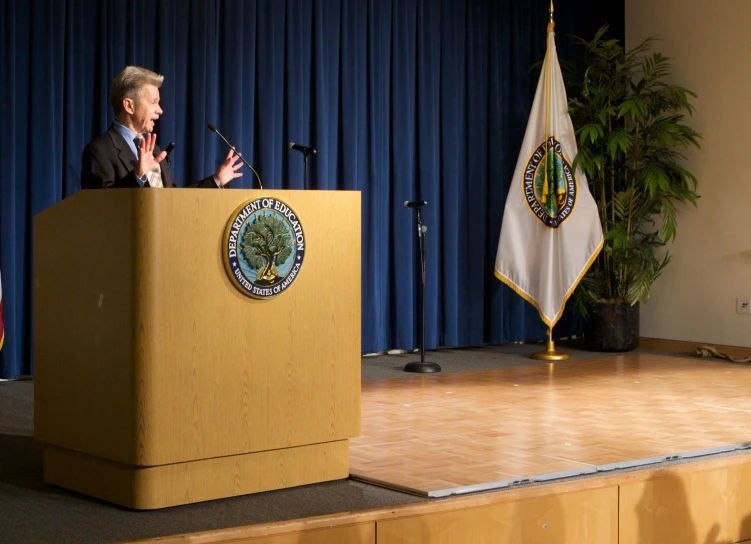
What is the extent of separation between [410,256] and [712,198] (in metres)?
2.08

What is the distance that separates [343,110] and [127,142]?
308 cm

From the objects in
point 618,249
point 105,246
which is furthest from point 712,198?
point 105,246

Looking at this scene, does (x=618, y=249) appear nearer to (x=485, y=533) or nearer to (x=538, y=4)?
(x=538, y=4)

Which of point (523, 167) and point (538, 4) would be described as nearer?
point (523, 167)

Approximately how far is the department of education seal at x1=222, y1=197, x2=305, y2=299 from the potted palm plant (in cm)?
411

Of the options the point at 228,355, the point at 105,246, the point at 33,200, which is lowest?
the point at 228,355

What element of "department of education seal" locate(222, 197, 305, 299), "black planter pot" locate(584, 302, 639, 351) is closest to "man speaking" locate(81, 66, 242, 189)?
"department of education seal" locate(222, 197, 305, 299)

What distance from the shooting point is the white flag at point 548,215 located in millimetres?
6504

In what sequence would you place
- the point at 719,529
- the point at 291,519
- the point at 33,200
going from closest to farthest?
the point at 291,519, the point at 719,529, the point at 33,200

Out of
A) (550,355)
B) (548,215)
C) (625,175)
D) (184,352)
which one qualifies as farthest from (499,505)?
(625,175)

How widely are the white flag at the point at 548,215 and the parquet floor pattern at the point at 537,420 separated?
2.74 feet

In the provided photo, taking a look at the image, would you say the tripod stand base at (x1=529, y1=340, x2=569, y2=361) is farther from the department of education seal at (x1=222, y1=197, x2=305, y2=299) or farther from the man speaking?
the department of education seal at (x1=222, y1=197, x2=305, y2=299)

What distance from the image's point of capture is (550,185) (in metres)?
6.55

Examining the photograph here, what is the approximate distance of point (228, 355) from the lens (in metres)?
2.64
